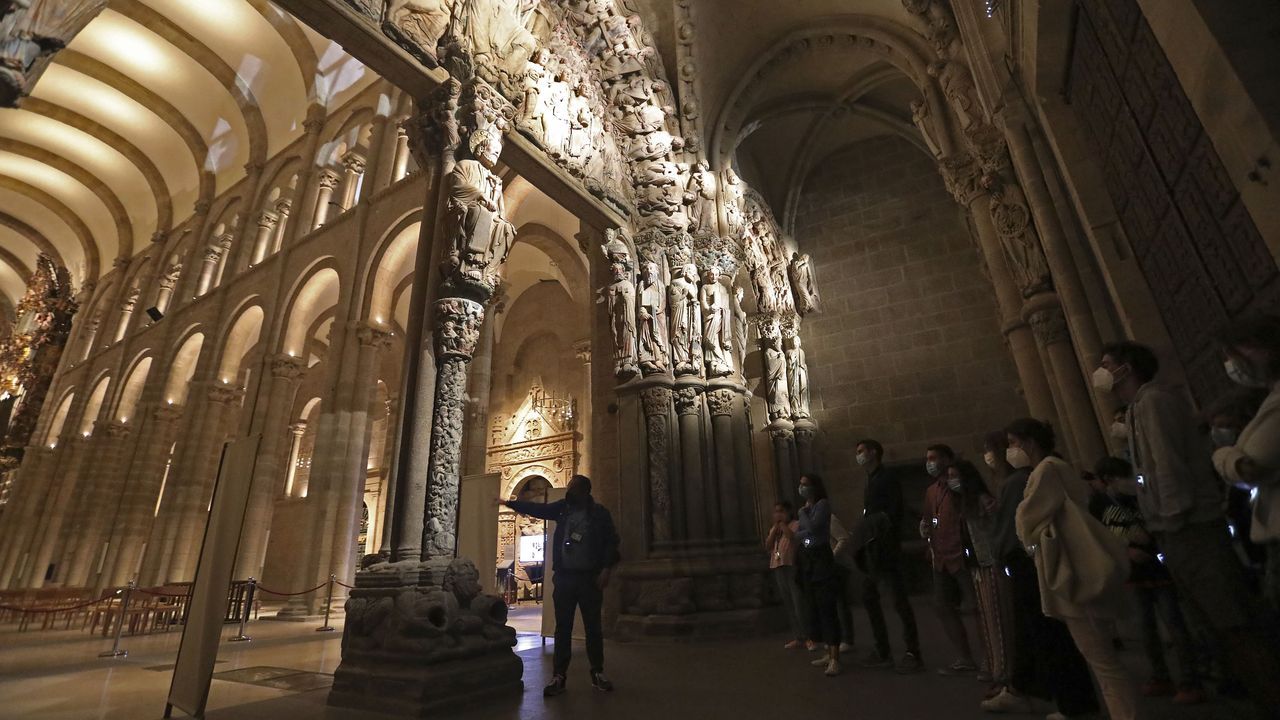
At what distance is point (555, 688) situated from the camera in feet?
11.2

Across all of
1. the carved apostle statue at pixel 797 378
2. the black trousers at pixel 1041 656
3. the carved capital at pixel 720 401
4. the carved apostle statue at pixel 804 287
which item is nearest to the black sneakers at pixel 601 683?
the black trousers at pixel 1041 656

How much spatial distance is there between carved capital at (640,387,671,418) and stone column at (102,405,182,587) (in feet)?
48.7

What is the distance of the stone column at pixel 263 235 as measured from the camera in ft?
52.5

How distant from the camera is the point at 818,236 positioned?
42.4ft

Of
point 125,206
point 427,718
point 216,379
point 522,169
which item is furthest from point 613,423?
point 125,206

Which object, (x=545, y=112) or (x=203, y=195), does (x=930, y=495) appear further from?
(x=203, y=195)

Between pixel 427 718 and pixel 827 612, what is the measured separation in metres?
2.41

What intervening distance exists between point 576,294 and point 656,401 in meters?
8.24

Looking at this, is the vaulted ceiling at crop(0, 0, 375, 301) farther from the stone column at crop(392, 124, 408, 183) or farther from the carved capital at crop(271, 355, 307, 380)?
the carved capital at crop(271, 355, 307, 380)

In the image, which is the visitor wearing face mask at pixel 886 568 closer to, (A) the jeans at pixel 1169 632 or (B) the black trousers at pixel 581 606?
(A) the jeans at pixel 1169 632

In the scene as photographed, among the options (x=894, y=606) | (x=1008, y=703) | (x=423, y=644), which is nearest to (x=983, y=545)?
(x=1008, y=703)

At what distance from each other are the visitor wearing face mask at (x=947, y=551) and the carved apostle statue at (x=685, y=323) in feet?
13.4

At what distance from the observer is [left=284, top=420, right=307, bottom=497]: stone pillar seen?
59.6 ft

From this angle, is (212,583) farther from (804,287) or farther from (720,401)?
(804,287)
